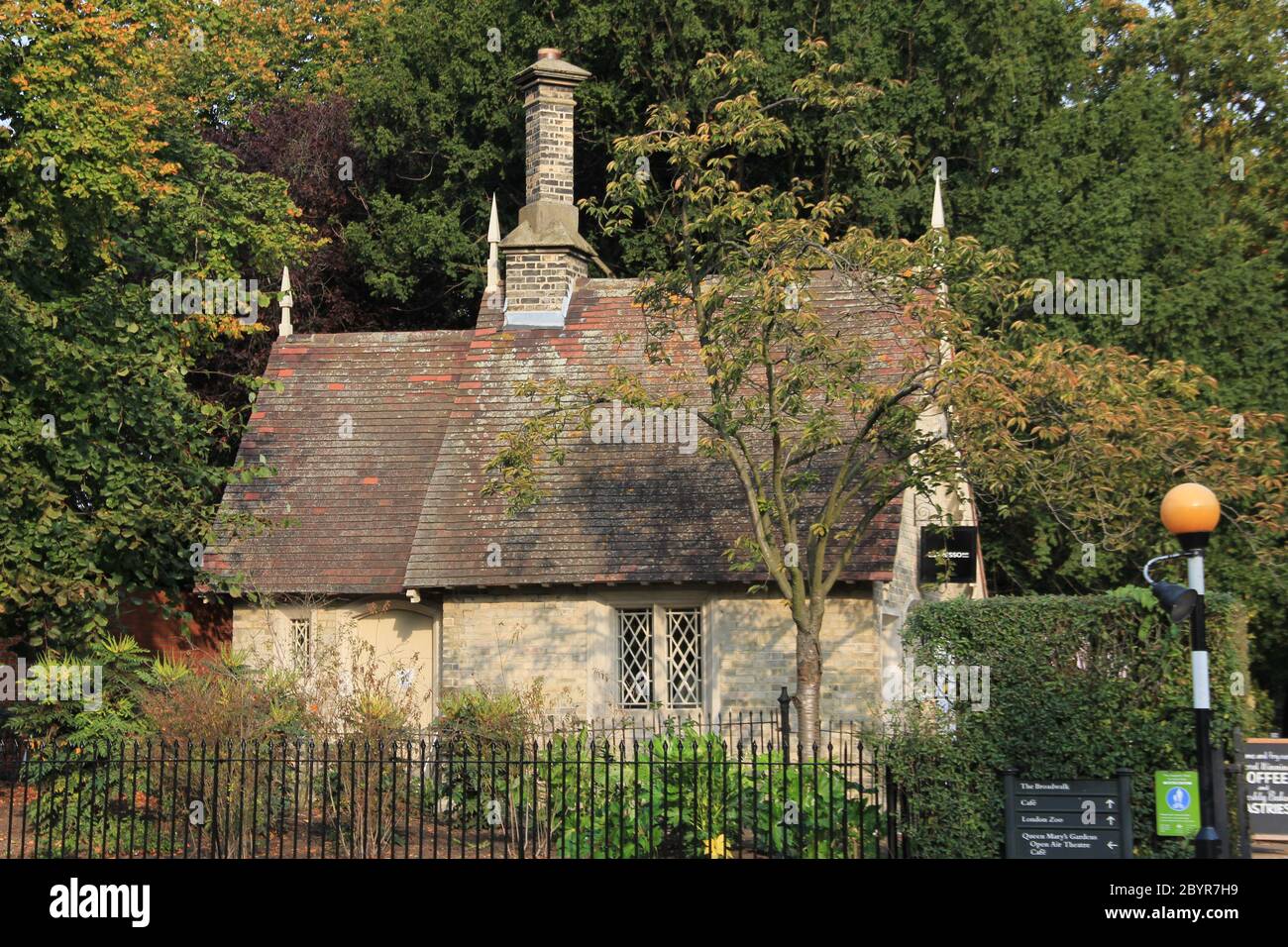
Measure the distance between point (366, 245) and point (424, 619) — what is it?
483 inches

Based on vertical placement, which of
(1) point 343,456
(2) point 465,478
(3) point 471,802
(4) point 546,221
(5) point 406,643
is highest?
(4) point 546,221

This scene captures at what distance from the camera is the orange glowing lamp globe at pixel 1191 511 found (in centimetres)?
1236

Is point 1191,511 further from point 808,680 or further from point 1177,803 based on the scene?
point 808,680

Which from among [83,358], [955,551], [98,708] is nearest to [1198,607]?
[955,551]

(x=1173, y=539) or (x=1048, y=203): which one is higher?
(x=1048, y=203)

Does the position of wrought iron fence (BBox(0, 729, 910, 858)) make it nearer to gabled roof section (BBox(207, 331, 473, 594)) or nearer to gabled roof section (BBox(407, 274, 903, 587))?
gabled roof section (BBox(407, 274, 903, 587))

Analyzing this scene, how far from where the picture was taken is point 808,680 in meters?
18.0

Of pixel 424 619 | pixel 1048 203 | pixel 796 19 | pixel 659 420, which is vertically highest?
pixel 796 19

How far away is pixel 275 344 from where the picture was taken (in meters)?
27.1

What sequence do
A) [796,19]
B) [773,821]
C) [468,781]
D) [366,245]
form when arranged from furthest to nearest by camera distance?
[366,245], [796,19], [468,781], [773,821]

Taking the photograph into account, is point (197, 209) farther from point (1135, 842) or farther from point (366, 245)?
point (1135, 842)

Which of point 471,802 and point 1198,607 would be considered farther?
point 471,802

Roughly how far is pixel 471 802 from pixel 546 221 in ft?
36.0

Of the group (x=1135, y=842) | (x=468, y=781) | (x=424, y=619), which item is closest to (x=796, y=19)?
(x=424, y=619)
